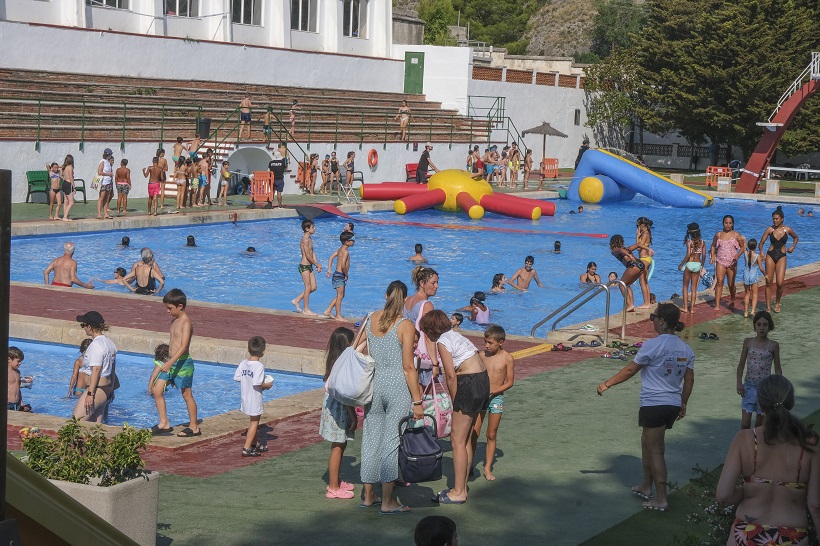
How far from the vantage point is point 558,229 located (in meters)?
31.8

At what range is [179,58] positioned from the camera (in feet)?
129

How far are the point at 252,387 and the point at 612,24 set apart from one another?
281 ft

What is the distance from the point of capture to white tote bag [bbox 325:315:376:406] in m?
7.76

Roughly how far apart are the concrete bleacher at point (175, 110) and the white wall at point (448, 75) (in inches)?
69.8

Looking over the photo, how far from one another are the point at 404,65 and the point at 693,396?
39.5m

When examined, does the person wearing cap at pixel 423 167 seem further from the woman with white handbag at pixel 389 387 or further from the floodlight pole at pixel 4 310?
the floodlight pole at pixel 4 310

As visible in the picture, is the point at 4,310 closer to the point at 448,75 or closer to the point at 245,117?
the point at 245,117

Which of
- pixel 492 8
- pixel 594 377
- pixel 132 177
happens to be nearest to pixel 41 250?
pixel 132 177

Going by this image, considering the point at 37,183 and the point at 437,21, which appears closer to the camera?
the point at 37,183

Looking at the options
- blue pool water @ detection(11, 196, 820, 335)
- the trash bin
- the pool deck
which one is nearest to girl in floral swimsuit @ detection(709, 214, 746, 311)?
the pool deck

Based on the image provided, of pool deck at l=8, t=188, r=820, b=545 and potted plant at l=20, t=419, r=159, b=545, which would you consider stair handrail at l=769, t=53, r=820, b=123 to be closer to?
pool deck at l=8, t=188, r=820, b=545

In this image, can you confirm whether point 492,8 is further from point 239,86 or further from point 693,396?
point 693,396

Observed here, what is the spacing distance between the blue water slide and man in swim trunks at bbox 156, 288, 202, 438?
2930cm

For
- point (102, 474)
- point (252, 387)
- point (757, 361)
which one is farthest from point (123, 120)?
point (102, 474)
